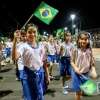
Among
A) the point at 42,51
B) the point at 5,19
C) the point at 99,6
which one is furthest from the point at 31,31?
the point at 99,6

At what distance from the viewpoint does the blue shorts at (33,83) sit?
6949mm

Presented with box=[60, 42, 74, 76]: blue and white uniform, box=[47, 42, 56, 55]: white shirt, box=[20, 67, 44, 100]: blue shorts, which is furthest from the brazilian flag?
box=[47, 42, 56, 55]: white shirt

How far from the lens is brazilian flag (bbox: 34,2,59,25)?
314 inches

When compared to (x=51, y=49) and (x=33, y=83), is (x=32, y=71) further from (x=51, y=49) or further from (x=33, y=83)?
(x=51, y=49)

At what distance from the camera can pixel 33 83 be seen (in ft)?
22.9

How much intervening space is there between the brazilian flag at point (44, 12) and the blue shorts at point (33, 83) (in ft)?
5.10

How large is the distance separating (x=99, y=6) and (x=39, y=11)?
61883 millimetres

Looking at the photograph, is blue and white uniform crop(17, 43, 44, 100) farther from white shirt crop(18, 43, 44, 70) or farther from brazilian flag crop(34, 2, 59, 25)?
brazilian flag crop(34, 2, 59, 25)

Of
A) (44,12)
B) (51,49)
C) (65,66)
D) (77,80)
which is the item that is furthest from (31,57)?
(51,49)

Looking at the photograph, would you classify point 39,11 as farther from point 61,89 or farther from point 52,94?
point 61,89

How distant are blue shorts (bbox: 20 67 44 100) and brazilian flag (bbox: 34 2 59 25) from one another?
155cm

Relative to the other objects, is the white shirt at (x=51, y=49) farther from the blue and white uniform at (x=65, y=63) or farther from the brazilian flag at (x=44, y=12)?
the brazilian flag at (x=44, y=12)

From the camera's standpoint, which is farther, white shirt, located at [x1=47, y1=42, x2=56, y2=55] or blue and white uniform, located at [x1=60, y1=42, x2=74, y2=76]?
white shirt, located at [x1=47, y1=42, x2=56, y2=55]

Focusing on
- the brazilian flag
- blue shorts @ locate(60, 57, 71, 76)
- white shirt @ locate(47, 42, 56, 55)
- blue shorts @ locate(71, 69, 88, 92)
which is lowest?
blue shorts @ locate(71, 69, 88, 92)
